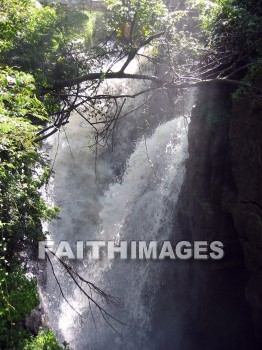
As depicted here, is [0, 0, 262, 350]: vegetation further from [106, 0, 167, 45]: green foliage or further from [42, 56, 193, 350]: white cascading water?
[42, 56, 193, 350]: white cascading water

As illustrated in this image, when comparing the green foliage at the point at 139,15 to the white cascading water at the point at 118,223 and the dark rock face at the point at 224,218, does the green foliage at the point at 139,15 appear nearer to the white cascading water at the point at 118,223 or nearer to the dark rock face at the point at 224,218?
the dark rock face at the point at 224,218

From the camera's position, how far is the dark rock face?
24.8 ft

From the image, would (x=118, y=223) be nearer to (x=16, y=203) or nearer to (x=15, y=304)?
(x=16, y=203)

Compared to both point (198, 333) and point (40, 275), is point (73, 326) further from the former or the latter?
point (198, 333)

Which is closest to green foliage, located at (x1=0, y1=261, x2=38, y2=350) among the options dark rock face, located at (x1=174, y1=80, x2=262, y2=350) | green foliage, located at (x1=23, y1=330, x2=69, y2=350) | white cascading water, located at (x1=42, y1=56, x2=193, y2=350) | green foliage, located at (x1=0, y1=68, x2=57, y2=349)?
green foliage, located at (x1=0, y1=68, x2=57, y2=349)

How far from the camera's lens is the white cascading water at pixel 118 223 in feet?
35.6

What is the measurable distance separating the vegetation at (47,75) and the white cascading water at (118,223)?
365cm

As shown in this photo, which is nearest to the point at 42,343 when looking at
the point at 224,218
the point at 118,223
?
the point at 224,218

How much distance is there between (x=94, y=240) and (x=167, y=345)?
373 cm

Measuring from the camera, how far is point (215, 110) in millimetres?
8438

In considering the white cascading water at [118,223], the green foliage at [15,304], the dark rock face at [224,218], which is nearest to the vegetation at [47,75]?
the green foliage at [15,304]

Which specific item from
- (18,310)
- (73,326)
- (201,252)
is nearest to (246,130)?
(201,252)

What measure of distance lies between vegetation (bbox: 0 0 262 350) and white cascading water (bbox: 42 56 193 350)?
3647 mm

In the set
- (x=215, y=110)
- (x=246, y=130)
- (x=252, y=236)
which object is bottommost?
(x=252, y=236)
